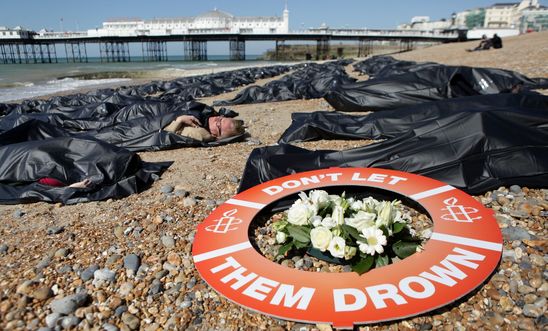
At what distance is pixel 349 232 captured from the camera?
1.93 m

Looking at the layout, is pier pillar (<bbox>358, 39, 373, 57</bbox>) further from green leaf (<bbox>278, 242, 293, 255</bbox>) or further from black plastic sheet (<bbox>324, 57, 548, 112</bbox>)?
green leaf (<bbox>278, 242, 293, 255</bbox>)

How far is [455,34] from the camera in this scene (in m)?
52.9

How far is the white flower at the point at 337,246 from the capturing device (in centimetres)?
188

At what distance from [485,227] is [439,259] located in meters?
0.48

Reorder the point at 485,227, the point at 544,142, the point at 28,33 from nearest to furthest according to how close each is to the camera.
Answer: the point at 485,227 → the point at 544,142 → the point at 28,33

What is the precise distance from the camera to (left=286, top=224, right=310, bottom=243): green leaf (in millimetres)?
2078

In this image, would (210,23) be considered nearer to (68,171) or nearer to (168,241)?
(68,171)

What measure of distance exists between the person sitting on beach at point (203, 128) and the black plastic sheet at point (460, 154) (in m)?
1.96

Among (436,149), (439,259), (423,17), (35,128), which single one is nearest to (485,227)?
(439,259)

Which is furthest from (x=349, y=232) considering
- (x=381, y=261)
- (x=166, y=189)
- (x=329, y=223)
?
Answer: (x=166, y=189)

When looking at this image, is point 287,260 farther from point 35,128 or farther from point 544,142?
point 35,128

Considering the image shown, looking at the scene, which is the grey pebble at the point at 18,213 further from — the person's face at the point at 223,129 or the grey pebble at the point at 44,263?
the person's face at the point at 223,129

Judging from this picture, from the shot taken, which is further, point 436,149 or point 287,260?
point 436,149

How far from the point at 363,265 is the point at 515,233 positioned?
1.08m
